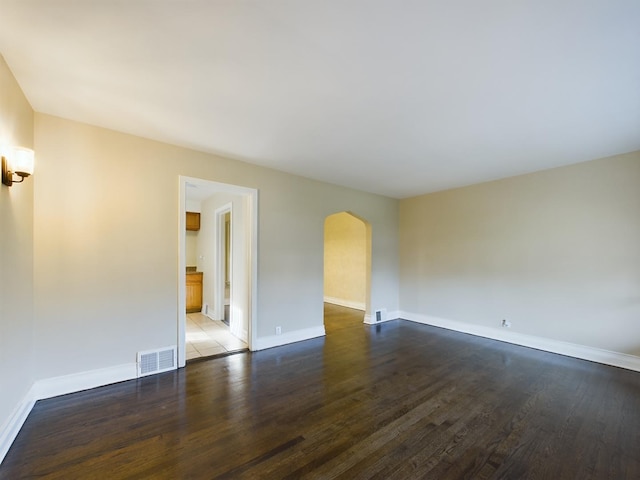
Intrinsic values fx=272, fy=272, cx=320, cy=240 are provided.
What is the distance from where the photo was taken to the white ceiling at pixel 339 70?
148 centimetres

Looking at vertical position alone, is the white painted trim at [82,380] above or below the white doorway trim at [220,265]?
below

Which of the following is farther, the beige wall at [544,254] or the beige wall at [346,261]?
the beige wall at [346,261]

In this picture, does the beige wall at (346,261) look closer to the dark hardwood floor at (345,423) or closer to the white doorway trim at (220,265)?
the white doorway trim at (220,265)

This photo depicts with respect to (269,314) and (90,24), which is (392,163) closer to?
(269,314)

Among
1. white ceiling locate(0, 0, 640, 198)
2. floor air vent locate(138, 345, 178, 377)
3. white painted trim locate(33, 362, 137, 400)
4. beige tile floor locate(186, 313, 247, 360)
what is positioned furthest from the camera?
beige tile floor locate(186, 313, 247, 360)

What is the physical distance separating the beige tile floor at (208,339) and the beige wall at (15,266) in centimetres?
163

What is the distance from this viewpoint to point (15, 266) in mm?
2096

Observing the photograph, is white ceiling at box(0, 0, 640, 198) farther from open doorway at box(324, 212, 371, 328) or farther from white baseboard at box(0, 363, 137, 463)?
open doorway at box(324, 212, 371, 328)

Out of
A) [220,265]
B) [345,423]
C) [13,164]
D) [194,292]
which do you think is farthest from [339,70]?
[194,292]

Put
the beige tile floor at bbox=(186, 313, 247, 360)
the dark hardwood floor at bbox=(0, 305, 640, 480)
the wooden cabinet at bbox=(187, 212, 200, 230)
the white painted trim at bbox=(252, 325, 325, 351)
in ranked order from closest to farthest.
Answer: the dark hardwood floor at bbox=(0, 305, 640, 480)
the beige tile floor at bbox=(186, 313, 247, 360)
the white painted trim at bbox=(252, 325, 325, 351)
the wooden cabinet at bbox=(187, 212, 200, 230)

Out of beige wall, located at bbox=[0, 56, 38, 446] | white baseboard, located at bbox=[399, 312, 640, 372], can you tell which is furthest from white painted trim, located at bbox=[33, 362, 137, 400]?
white baseboard, located at bbox=[399, 312, 640, 372]

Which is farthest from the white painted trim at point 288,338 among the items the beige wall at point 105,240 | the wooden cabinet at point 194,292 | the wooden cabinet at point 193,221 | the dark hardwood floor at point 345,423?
the wooden cabinet at point 193,221

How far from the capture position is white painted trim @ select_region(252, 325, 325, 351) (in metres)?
3.92

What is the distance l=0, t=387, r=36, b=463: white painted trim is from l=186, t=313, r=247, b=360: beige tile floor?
1441 millimetres
